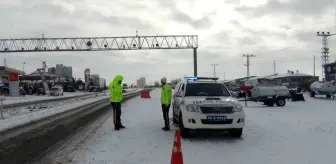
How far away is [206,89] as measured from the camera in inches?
461

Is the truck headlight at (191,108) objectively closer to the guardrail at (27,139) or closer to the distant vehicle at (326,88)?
the guardrail at (27,139)

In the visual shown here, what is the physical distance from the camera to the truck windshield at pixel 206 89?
11523mm

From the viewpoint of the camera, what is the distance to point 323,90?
113ft

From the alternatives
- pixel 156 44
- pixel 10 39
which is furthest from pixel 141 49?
pixel 10 39

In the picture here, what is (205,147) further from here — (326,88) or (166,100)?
(326,88)

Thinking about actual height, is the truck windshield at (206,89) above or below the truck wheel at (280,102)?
above

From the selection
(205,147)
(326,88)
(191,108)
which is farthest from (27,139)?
(326,88)

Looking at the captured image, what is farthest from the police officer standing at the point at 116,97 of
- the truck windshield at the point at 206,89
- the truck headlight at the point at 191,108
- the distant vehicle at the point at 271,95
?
the distant vehicle at the point at 271,95

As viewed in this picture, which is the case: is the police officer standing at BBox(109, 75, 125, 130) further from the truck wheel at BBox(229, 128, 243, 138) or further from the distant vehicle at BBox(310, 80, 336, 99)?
the distant vehicle at BBox(310, 80, 336, 99)

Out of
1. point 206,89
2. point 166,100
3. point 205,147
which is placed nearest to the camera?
point 205,147

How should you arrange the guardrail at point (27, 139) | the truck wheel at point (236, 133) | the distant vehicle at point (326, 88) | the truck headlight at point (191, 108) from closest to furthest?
1. the guardrail at point (27, 139)
2. the truck headlight at point (191, 108)
3. the truck wheel at point (236, 133)
4. the distant vehicle at point (326, 88)

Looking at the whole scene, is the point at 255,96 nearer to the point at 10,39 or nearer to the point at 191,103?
the point at 191,103

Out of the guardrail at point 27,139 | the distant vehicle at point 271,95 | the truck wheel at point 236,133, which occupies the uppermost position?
the distant vehicle at point 271,95

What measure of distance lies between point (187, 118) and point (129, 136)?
81.6 inches
